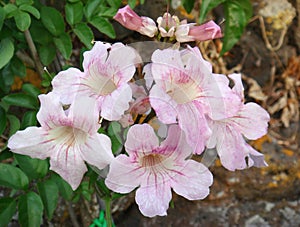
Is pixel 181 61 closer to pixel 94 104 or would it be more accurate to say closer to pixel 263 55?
pixel 94 104

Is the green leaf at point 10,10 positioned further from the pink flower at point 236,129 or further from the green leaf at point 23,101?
the pink flower at point 236,129

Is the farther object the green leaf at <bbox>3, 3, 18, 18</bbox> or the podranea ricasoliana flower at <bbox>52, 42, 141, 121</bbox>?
the green leaf at <bbox>3, 3, 18, 18</bbox>

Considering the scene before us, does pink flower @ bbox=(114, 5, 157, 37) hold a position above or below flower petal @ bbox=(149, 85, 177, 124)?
above

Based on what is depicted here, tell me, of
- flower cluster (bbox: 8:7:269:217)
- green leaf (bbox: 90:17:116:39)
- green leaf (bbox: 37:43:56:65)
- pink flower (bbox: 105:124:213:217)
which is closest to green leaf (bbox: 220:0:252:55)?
green leaf (bbox: 90:17:116:39)

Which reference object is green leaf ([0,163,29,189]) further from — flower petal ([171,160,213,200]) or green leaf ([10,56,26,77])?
flower petal ([171,160,213,200])

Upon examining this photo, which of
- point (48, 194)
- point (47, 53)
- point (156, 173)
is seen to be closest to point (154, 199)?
point (156, 173)

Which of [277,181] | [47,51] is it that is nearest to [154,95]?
[47,51]

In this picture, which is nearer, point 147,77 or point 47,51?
point 147,77
